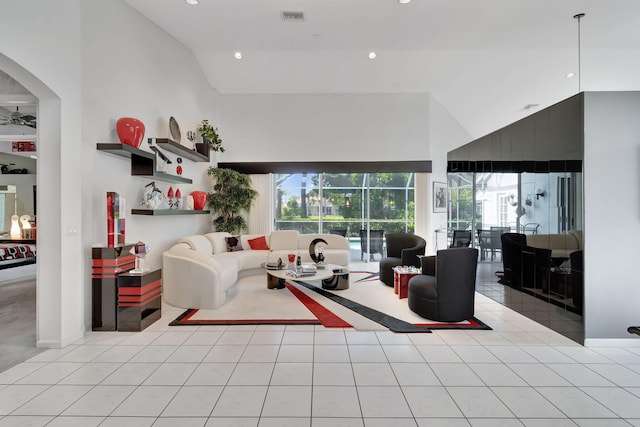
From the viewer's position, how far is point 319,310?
4258 mm

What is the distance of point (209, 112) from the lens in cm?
719

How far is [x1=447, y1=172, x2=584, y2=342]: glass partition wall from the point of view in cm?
328

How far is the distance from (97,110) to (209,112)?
3.64 meters

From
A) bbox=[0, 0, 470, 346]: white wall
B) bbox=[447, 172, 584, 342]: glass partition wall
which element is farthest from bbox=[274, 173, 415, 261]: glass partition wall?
bbox=[447, 172, 584, 342]: glass partition wall

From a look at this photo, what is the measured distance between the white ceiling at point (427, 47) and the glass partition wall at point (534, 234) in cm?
240

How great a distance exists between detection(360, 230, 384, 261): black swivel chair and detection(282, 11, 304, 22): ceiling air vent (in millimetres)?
5178

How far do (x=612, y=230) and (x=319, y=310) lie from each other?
3485 millimetres

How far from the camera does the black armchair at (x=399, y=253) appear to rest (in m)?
5.50

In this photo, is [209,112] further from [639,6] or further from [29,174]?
[639,6]

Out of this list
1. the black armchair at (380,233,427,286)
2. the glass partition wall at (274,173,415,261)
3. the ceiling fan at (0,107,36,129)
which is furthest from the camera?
the glass partition wall at (274,173,415,261)

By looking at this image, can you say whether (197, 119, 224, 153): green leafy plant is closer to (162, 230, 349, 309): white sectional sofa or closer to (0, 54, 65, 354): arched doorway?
(162, 230, 349, 309): white sectional sofa

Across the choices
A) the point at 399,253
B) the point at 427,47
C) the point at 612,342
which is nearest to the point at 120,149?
the point at 399,253

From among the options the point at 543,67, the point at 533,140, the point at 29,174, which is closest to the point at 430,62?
the point at 543,67

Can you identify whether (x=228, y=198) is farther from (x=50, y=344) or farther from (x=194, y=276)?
(x=50, y=344)
